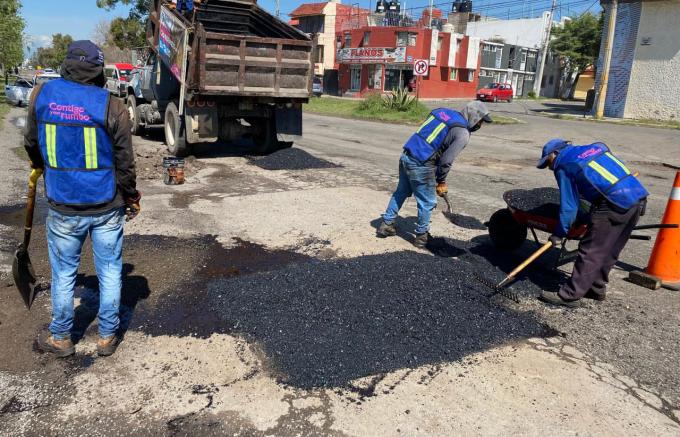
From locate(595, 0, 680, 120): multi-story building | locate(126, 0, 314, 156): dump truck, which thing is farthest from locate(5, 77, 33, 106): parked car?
locate(595, 0, 680, 120): multi-story building

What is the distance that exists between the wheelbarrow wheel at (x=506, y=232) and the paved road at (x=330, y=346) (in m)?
0.16

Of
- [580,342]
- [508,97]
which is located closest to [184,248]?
[580,342]

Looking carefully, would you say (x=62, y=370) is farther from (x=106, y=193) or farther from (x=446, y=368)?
(x=446, y=368)

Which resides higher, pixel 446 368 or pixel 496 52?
pixel 496 52

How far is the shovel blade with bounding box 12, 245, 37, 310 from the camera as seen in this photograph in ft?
12.3

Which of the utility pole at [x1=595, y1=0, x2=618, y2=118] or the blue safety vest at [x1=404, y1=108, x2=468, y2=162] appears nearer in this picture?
the blue safety vest at [x1=404, y1=108, x2=468, y2=162]

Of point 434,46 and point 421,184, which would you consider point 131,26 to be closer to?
point 434,46

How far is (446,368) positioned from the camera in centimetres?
346

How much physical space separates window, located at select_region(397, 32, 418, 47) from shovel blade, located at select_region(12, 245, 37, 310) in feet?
146

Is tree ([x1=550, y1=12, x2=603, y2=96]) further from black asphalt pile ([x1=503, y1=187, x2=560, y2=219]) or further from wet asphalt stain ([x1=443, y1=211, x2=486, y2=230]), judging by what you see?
black asphalt pile ([x1=503, y1=187, x2=560, y2=219])

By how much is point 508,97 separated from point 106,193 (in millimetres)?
47123

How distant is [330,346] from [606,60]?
82.3 ft

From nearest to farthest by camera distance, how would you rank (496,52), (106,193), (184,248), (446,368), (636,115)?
(106,193) → (446,368) → (184,248) → (636,115) → (496,52)

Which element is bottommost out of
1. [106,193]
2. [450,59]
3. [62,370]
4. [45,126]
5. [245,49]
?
[62,370]
